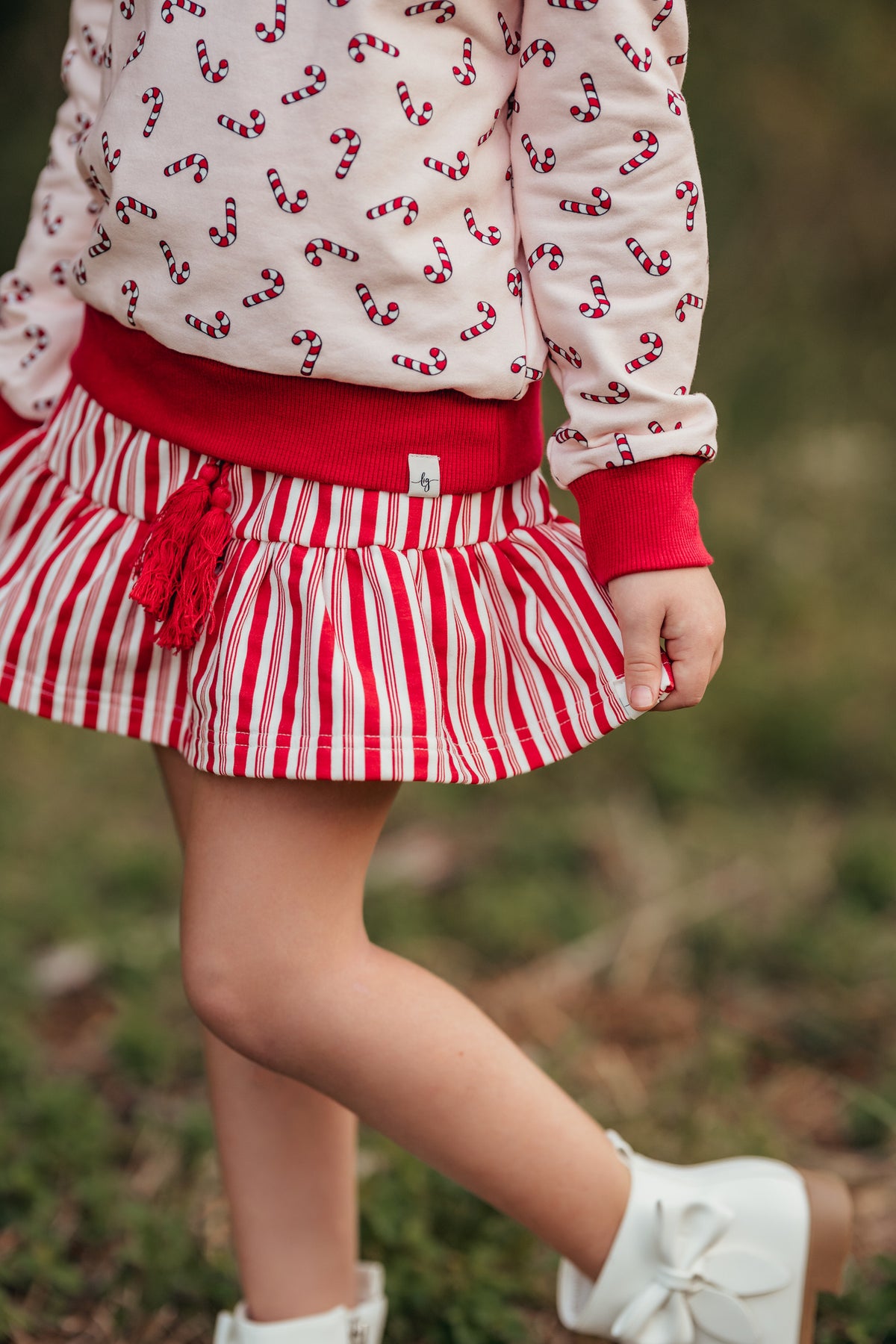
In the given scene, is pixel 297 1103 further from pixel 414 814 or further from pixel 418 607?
pixel 414 814

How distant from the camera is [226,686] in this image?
0.99m

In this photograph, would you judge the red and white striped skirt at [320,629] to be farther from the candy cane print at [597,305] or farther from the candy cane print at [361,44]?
the candy cane print at [361,44]

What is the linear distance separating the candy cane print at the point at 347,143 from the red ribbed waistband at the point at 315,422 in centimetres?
15

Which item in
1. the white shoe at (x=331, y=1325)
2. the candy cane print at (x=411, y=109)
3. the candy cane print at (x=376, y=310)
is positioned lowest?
the white shoe at (x=331, y=1325)

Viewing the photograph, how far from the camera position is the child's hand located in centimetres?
99

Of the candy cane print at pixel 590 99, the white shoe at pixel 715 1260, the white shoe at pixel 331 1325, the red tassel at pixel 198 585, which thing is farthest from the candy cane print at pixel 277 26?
the white shoe at pixel 331 1325

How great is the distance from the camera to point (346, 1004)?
3.37 feet

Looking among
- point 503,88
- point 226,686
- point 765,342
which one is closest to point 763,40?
point 765,342

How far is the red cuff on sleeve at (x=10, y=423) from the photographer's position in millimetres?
1281

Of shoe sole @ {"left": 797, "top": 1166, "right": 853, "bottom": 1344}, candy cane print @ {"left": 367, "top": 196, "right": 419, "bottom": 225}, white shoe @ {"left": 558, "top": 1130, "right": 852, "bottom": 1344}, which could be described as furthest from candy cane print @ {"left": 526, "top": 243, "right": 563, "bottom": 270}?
shoe sole @ {"left": 797, "top": 1166, "right": 853, "bottom": 1344}

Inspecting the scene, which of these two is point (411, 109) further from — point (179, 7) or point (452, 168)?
point (179, 7)

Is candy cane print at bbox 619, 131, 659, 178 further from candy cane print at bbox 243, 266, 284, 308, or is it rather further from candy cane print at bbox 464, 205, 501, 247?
candy cane print at bbox 243, 266, 284, 308

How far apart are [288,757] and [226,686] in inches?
2.9

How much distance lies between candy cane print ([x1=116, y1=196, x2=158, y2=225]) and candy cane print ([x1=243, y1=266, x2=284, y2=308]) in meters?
0.10
